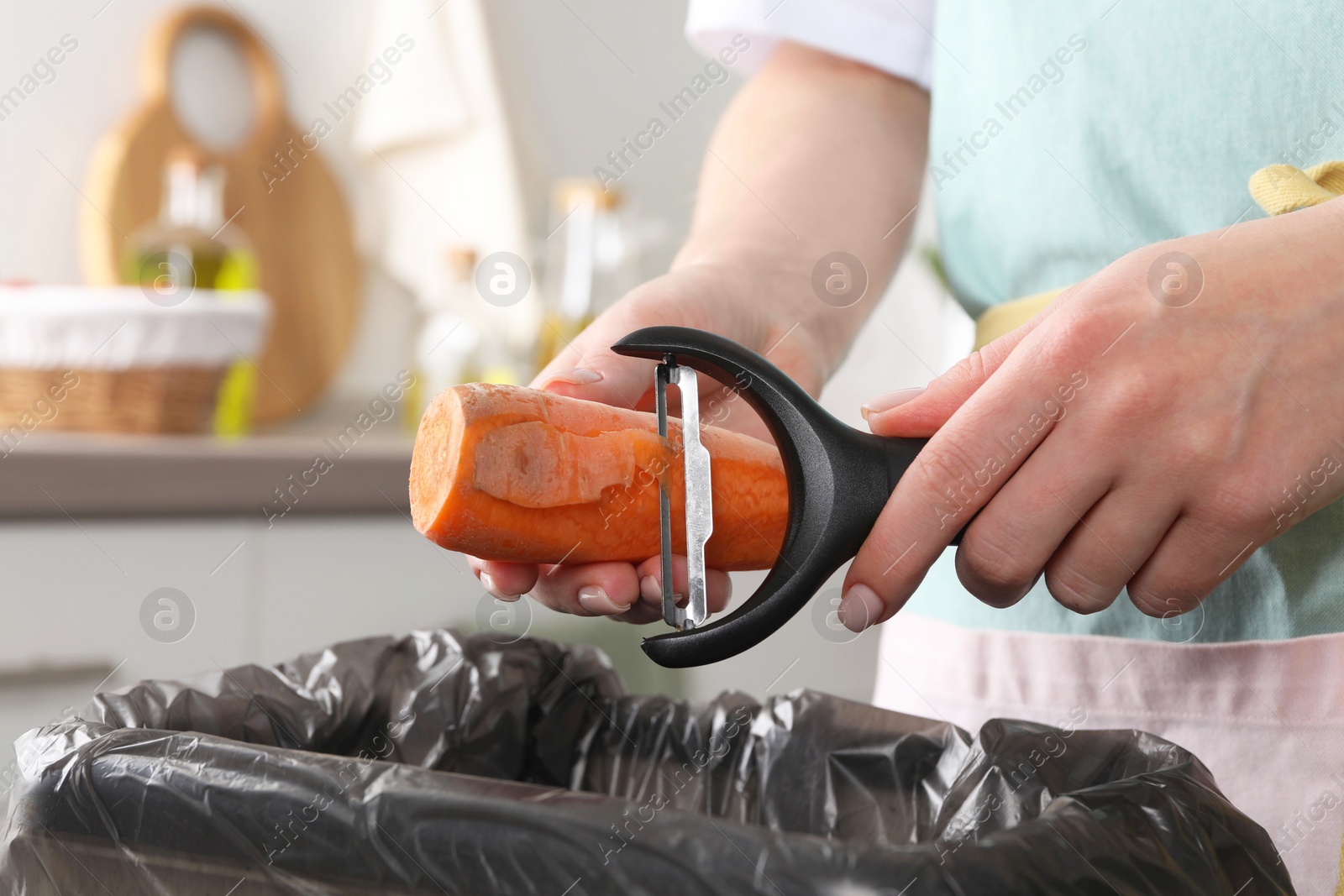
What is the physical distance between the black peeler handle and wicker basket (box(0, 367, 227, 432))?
949mm

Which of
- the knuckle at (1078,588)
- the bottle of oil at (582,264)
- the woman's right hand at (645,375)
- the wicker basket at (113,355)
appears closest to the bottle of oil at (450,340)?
the bottle of oil at (582,264)

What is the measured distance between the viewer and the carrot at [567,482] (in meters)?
0.45

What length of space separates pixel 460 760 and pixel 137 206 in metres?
1.18

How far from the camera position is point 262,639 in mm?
1305

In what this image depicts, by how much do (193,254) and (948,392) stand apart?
1.21 meters

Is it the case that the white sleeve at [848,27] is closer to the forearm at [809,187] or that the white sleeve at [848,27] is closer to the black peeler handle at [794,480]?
the forearm at [809,187]

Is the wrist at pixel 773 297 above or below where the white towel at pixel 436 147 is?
below

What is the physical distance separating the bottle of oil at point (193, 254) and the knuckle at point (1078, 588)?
3.54ft

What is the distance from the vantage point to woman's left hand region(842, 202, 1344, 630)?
42 centimetres

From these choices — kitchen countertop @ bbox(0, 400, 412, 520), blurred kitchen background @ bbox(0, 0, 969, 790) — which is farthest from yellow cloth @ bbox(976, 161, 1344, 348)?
kitchen countertop @ bbox(0, 400, 412, 520)

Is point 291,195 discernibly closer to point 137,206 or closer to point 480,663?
point 137,206

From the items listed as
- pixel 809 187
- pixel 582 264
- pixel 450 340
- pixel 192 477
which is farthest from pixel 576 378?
pixel 582 264

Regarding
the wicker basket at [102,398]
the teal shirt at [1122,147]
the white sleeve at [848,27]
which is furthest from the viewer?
the wicker basket at [102,398]

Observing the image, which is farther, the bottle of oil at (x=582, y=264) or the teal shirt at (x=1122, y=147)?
the bottle of oil at (x=582, y=264)
